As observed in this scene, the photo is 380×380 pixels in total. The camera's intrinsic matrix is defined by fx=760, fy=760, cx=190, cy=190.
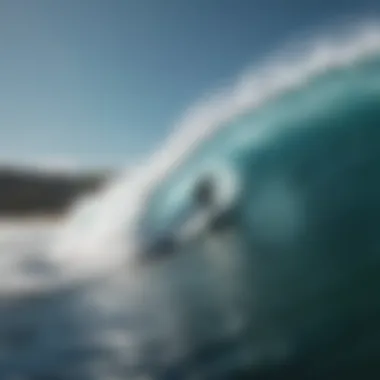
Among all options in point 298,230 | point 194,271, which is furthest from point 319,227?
point 194,271

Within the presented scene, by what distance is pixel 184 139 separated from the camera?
56.2 inches

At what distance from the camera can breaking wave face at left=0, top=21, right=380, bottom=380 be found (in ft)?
4.67

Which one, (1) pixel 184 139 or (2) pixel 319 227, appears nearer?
(1) pixel 184 139

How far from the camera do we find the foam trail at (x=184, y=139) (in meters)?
1.40

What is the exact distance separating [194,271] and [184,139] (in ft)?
1.03

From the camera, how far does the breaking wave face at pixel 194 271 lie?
1.42 metres

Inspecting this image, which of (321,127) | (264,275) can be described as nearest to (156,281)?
(264,275)

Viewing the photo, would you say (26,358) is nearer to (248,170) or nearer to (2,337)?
(2,337)

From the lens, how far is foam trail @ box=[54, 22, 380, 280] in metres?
1.40

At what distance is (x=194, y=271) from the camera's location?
1.59 m

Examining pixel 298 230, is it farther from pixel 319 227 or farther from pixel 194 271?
pixel 194 271

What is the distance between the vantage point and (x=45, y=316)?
152 centimetres

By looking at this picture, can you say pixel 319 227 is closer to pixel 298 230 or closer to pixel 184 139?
pixel 298 230

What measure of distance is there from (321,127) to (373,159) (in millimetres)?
163
